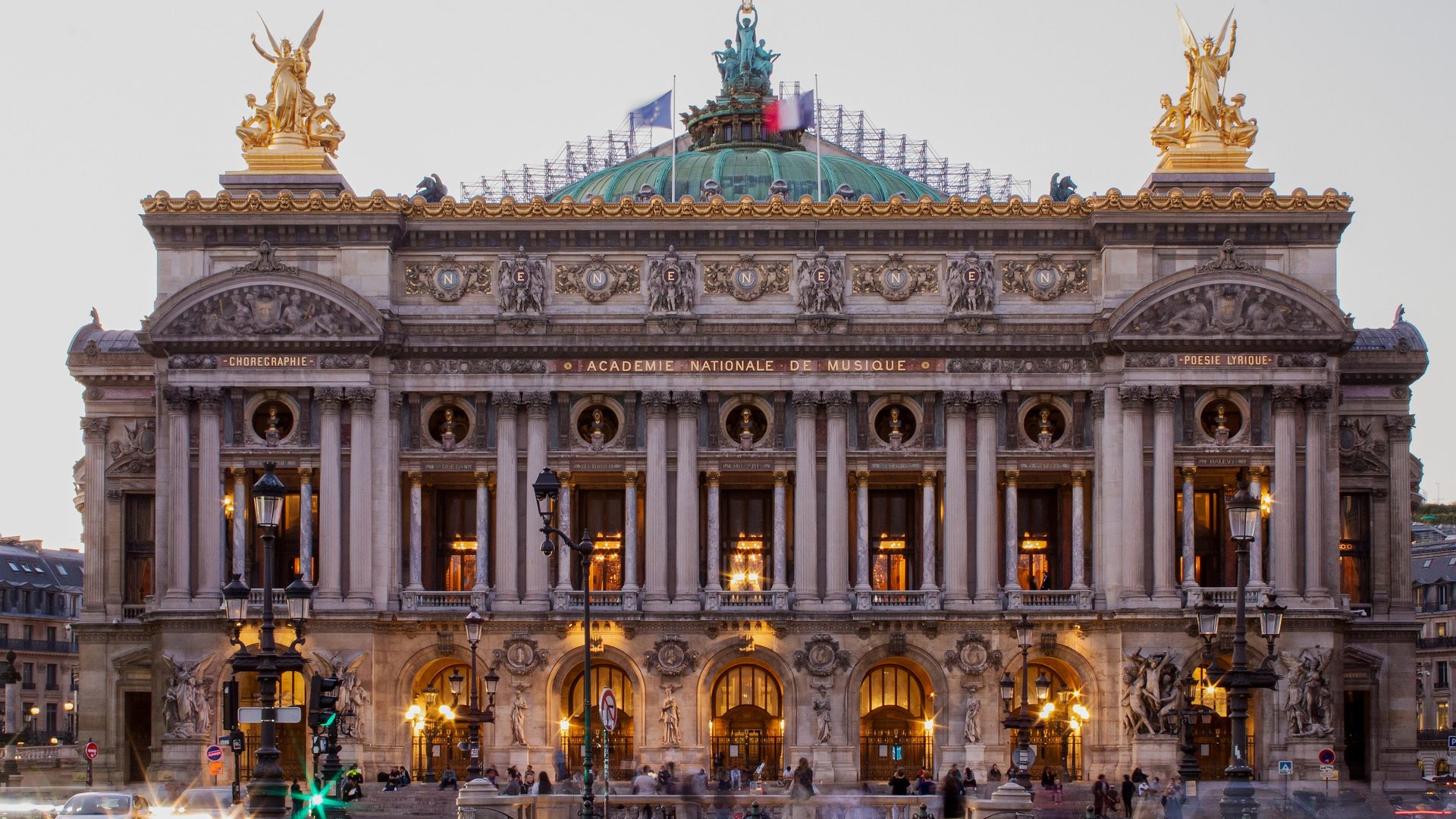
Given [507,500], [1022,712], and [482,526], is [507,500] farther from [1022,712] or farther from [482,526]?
[1022,712]

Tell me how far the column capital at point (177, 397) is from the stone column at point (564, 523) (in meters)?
13.5

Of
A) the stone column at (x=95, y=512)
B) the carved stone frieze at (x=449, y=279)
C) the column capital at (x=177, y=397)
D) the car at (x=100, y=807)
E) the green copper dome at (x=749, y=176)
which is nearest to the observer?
the car at (x=100, y=807)

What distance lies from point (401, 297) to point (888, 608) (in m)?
21.1

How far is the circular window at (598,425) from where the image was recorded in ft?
282

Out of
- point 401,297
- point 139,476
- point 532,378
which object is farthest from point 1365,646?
point 139,476

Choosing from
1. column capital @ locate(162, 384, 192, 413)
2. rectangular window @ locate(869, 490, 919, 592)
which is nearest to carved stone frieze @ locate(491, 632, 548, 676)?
rectangular window @ locate(869, 490, 919, 592)

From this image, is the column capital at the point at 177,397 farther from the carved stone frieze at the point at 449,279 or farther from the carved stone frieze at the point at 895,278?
the carved stone frieze at the point at 895,278

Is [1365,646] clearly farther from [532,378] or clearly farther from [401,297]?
[401,297]

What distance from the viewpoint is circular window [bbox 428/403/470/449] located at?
86062 mm

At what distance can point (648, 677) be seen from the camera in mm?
84062

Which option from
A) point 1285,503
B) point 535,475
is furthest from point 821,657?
point 1285,503

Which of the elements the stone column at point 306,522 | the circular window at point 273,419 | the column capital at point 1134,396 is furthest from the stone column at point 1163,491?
the circular window at point 273,419

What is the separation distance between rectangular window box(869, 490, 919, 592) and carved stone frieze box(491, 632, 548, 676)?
12506 millimetres

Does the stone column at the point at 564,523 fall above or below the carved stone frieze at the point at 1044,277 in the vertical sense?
below
